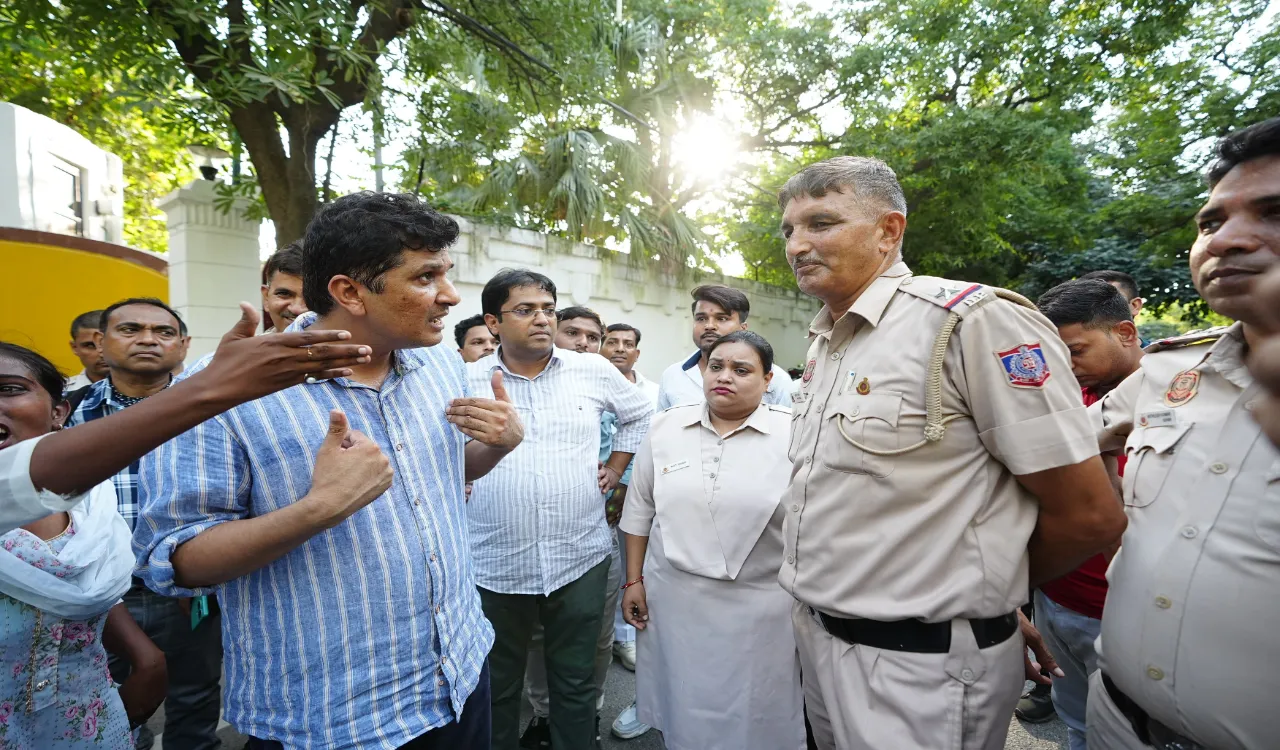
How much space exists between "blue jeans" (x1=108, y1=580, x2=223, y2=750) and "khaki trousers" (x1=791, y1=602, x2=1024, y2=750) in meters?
2.71

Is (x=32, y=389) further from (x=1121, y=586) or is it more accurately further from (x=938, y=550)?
(x=1121, y=586)

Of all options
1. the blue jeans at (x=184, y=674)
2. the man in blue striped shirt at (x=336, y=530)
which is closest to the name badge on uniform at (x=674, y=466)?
the man in blue striped shirt at (x=336, y=530)

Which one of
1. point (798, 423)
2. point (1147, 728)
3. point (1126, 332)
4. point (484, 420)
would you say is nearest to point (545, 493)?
point (484, 420)

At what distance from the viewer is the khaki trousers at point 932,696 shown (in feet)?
5.11

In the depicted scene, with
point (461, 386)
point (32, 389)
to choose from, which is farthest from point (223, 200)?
point (461, 386)

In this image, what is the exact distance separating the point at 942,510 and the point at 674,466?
126 centimetres

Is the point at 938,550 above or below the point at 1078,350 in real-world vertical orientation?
below

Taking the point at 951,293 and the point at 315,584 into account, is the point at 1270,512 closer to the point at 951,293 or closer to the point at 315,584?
the point at 951,293

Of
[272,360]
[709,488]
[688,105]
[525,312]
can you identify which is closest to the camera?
[272,360]

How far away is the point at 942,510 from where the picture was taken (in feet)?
Answer: 5.21

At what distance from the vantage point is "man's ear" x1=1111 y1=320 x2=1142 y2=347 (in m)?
2.59

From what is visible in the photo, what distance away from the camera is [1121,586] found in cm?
152

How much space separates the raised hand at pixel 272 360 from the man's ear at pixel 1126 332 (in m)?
2.89

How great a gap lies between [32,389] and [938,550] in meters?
2.49
